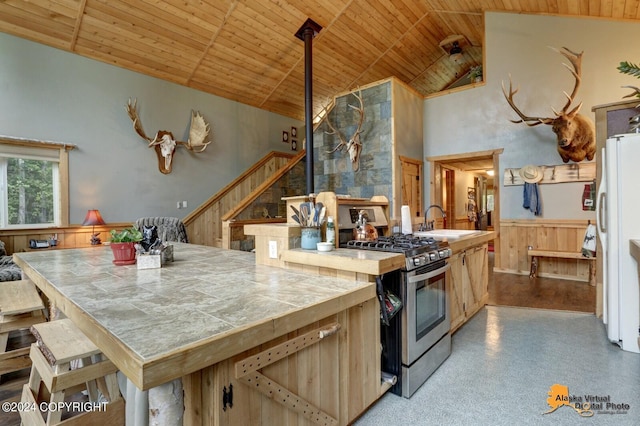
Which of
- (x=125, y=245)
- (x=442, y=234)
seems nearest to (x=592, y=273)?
(x=442, y=234)

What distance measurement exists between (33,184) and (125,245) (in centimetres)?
368

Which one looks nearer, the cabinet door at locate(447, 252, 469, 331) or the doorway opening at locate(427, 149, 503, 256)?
the cabinet door at locate(447, 252, 469, 331)

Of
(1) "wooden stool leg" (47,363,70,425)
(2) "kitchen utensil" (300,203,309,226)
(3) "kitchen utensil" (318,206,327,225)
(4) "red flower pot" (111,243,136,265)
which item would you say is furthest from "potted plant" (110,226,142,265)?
(3) "kitchen utensil" (318,206,327,225)

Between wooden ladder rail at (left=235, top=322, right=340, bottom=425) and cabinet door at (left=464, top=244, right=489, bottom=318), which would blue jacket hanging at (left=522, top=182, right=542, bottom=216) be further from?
wooden ladder rail at (left=235, top=322, right=340, bottom=425)

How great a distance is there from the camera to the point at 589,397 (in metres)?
2.02

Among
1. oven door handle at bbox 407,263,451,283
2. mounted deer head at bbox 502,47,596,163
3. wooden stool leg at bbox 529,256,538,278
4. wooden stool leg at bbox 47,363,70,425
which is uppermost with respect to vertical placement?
mounted deer head at bbox 502,47,596,163

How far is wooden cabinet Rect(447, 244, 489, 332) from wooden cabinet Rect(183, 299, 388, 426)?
1287 millimetres

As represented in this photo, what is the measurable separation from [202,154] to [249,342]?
6.03 meters

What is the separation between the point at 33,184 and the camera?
15.3ft

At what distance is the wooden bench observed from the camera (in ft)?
15.9

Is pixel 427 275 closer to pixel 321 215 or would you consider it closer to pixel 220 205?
pixel 321 215

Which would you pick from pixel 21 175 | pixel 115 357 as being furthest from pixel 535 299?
pixel 21 175

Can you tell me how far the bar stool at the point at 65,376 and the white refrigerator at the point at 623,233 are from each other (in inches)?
141

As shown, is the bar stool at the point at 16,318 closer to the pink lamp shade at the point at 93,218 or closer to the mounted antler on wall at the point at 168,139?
the pink lamp shade at the point at 93,218
